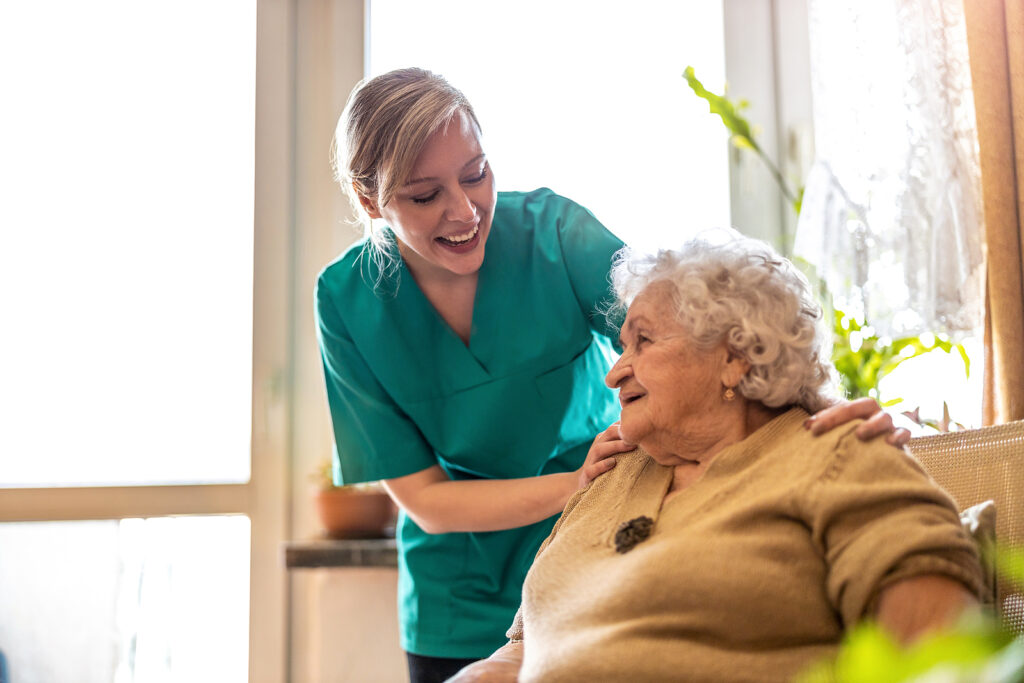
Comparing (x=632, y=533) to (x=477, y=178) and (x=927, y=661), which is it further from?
(x=927, y=661)

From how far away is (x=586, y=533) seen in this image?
1.20m

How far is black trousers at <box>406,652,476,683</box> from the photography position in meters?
1.67

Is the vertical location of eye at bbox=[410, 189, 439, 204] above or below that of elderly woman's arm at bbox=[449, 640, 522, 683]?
above

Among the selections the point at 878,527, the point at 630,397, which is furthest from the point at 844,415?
the point at 630,397

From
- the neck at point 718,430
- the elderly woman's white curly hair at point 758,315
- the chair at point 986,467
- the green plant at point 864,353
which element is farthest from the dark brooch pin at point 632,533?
the green plant at point 864,353

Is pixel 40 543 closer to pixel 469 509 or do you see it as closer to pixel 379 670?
pixel 379 670

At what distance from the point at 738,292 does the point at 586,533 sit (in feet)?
1.30

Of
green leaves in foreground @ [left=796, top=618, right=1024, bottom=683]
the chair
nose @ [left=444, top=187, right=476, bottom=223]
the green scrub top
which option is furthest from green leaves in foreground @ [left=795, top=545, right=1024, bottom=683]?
the green scrub top

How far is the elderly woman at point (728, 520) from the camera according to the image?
0.91m

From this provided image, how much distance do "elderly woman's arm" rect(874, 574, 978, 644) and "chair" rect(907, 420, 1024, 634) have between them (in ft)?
0.97

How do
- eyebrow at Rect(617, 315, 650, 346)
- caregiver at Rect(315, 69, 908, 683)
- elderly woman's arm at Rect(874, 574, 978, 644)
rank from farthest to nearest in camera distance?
1. caregiver at Rect(315, 69, 908, 683)
2. eyebrow at Rect(617, 315, 650, 346)
3. elderly woman's arm at Rect(874, 574, 978, 644)

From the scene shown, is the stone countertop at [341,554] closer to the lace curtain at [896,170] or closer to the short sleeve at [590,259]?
the short sleeve at [590,259]

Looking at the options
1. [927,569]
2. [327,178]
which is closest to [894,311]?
[927,569]

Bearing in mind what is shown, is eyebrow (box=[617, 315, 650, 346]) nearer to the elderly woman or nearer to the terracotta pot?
the elderly woman
